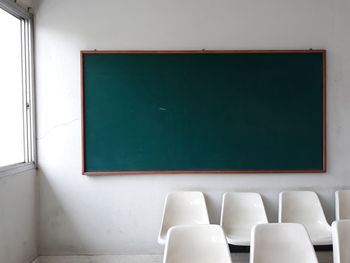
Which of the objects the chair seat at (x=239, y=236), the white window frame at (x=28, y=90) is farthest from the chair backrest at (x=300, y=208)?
the white window frame at (x=28, y=90)

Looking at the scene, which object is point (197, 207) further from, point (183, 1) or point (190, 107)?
point (183, 1)

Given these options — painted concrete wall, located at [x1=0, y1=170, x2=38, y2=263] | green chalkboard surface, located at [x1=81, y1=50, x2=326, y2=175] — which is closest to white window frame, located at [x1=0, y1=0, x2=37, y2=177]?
painted concrete wall, located at [x1=0, y1=170, x2=38, y2=263]

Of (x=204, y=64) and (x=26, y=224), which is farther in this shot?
(x=204, y=64)

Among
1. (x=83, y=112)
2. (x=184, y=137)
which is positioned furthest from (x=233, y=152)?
(x=83, y=112)

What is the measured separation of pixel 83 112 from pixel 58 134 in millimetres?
366

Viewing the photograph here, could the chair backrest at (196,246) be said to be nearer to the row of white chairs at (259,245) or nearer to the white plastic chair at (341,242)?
the row of white chairs at (259,245)

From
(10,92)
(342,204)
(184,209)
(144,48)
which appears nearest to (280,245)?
(184,209)

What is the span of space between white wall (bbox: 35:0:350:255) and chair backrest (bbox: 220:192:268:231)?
6.1 inches

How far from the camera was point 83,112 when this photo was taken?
11.6 feet

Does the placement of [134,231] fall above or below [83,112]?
below

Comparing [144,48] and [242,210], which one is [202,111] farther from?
[242,210]

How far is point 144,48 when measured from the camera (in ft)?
11.7

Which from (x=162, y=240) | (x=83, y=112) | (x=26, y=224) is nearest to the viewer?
(x=162, y=240)

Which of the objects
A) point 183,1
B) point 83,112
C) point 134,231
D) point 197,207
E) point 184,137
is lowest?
point 134,231
